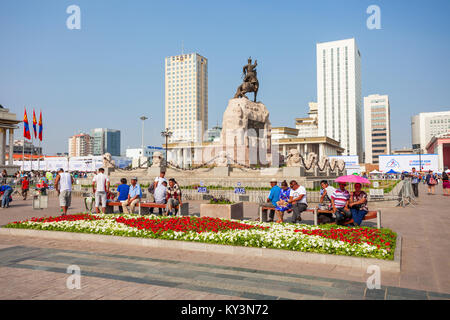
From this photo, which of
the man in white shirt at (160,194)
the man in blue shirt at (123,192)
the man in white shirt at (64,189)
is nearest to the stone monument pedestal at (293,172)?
the man in white shirt at (160,194)

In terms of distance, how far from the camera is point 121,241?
7.91 metres

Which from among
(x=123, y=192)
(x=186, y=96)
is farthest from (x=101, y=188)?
(x=186, y=96)

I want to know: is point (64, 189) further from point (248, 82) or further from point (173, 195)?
point (248, 82)

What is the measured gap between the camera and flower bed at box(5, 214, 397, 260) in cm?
646

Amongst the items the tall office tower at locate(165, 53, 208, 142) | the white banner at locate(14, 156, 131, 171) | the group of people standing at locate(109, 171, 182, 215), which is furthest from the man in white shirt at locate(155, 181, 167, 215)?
the tall office tower at locate(165, 53, 208, 142)

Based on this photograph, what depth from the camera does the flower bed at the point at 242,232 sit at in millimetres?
6465

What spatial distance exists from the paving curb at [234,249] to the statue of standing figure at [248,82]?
20.0 meters

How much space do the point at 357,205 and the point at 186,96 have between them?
420ft

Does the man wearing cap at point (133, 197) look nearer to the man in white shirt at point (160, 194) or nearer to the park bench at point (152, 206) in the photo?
the park bench at point (152, 206)

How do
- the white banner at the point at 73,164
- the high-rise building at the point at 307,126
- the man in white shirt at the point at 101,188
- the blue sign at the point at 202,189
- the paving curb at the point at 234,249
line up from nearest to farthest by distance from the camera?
the paving curb at the point at 234,249 < the man in white shirt at the point at 101,188 < the blue sign at the point at 202,189 < the white banner at the point at 73,164 < the high-rise building at the point at 307,126

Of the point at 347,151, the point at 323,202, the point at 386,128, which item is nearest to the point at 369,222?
the point at 323,202

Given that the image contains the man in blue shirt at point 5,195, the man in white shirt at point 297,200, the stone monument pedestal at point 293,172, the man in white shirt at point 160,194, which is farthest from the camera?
the stone monument pedestal at point 293,172

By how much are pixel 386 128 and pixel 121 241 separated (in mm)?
131246
